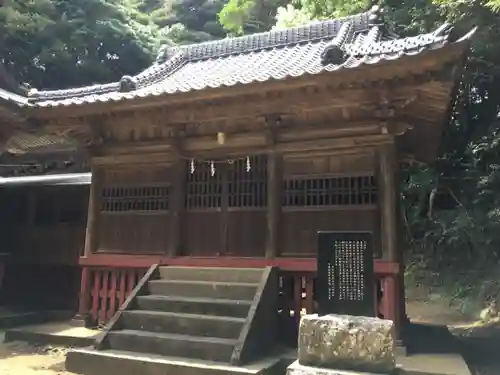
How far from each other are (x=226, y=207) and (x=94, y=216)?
2754 millimetres

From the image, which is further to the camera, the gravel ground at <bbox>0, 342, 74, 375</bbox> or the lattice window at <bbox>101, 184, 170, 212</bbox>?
the lattice window at <bbox>101, 184, 170, 212</bbox>

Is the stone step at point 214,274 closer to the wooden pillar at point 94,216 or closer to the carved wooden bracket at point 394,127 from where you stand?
the wooden pillar at point 94,216

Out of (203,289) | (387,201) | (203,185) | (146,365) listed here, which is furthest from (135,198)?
(387,201)

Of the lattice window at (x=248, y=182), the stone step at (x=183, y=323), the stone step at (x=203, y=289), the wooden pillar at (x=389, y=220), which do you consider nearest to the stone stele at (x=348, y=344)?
the stone step at (x=183, y=323)

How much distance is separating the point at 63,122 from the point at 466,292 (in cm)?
1174

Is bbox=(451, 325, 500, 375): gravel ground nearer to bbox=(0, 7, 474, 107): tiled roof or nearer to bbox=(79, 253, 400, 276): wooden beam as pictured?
bbox=(79, 253, 400, 276): wooden beam

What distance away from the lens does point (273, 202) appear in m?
7.69

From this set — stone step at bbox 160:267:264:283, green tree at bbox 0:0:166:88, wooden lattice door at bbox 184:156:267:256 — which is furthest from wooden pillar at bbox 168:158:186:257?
green tree at bbox 0:0:166:88

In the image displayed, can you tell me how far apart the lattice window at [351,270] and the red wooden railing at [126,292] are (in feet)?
5.87

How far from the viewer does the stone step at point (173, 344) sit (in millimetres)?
5801

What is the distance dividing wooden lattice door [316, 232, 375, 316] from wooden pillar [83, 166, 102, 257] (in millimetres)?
5237

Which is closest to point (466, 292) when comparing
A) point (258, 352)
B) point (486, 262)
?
point (486, 262)

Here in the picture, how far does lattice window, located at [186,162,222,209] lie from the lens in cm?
838

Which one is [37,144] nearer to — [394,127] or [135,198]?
[135,198]
